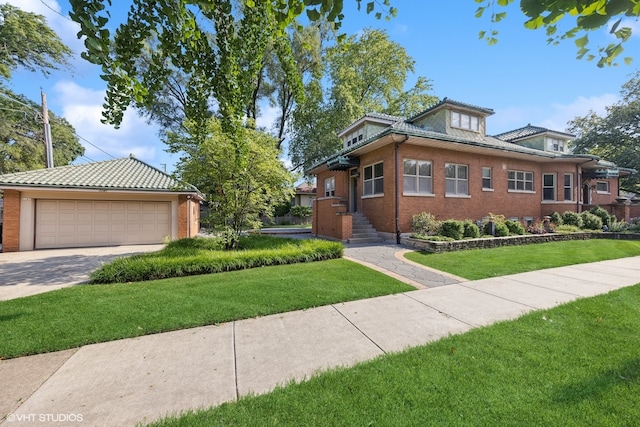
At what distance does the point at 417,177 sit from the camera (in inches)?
466

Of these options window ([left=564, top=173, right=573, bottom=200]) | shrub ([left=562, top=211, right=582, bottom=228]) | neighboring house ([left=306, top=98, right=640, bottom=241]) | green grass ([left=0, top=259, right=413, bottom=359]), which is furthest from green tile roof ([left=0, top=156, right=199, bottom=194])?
window ([left=564, top=173, right=573, bottom=200])

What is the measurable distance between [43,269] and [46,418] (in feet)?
26.8

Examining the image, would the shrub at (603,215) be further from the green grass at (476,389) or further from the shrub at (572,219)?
the green grass at (476,389)

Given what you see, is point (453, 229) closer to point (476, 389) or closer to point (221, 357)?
point (476, 389)

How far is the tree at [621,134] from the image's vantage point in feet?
82.8

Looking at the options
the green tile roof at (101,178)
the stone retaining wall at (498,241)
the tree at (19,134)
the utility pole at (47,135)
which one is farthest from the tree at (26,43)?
the stone retaining wall at (498,241)

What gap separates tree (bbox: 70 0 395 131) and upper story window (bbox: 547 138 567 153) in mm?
21040

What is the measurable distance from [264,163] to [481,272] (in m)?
7.18

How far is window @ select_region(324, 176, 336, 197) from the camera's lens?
16.7 meters

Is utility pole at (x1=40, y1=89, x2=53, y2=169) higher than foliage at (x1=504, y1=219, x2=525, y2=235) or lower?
higher

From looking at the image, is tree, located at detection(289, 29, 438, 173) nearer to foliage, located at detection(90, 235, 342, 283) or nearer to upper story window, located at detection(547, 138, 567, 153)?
upper story window, located at detection(547, 138, 567, 153)

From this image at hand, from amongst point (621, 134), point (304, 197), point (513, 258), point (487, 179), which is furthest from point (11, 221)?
point (621, 134)

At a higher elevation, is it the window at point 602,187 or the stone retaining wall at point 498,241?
the window at point 602,187

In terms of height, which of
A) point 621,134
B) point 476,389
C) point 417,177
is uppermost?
point 621,134
